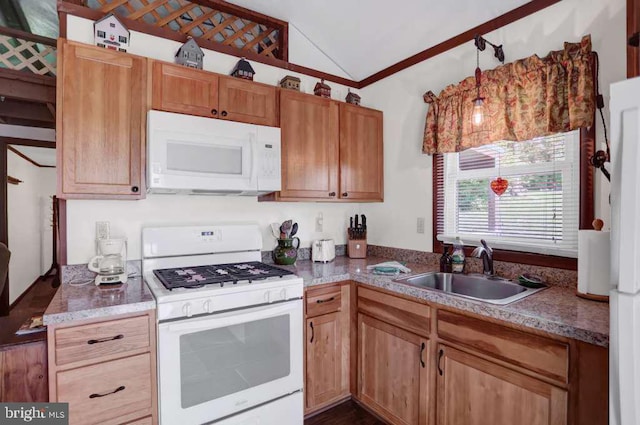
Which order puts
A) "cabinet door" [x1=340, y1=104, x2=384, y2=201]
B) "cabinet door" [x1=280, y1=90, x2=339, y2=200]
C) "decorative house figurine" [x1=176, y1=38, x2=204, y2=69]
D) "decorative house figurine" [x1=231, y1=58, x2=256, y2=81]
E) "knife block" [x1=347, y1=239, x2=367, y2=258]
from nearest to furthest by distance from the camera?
"decorative house figurine" [x1=176, y1=38, x2=204, y2=69] < "decorative house figurine" [x1=231, y1=58, x2=256, y2=81] < "cabinet door" [x1=280, y1=90, x2=339, y2=200] < "cabinet door" [x1=340, y1=104, x2=384, y2=201] < "knife block" [x1=347, y1=239, x2=367, y2=258]

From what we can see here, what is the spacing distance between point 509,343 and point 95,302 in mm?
A: 1870

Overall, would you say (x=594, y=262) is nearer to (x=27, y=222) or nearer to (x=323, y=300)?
(x=323, y=300)

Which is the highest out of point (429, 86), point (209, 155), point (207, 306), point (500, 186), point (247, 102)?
point (429, 86)

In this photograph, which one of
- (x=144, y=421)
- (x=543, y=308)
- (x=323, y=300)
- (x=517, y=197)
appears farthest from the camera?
(x=323, y=300)

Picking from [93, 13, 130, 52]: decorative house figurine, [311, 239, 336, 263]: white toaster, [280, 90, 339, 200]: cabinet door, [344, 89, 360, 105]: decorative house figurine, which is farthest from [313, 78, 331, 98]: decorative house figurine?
[93, 13, 130, 52]: decorative house figurine

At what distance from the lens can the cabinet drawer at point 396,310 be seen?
1812 mm

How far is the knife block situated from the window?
659 millimetres

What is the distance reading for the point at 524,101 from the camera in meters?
1.92

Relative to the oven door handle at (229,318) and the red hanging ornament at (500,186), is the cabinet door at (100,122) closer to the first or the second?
the oven door handle at (229,318)

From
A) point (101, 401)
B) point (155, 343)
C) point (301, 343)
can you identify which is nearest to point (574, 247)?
point (301, 343)

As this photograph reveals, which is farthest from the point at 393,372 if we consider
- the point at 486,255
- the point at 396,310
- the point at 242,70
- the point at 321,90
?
the point at 242,70

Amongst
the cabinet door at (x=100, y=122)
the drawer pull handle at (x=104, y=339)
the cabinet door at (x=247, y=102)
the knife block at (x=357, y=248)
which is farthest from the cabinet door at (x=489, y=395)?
the cabinet door at (x=100, y=122)

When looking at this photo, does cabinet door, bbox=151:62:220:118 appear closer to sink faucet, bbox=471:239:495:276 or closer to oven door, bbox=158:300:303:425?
oven door, bbox=158:300:303:425

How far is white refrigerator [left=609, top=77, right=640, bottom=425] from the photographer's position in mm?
845
